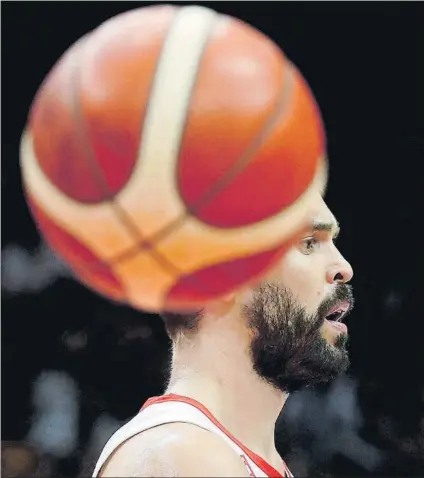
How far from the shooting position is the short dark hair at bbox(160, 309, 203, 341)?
85.7 inches

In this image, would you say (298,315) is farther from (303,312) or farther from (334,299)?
(334,299)

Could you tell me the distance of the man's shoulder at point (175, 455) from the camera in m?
1.81

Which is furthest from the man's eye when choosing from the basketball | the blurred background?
the blurred background

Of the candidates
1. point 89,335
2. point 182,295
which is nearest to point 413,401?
point 89,335

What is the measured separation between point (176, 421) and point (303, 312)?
0.44m

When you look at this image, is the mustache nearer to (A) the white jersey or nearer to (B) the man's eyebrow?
(B) the man's eyebrow

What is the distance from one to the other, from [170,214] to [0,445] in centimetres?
366

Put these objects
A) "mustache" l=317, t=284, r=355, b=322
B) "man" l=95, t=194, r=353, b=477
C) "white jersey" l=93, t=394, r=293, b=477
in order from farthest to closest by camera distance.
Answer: "mustache" l=317, t=284, r=355, b=322 → "man" l=95, t=194, r=353, b=477 → "white jersey" l=93, t=394, r=293, b=477

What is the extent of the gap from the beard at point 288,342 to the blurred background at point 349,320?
2663 millimetres

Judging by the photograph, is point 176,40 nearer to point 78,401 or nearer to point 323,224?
point 323,224

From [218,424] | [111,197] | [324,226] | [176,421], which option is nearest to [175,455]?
[176,421]

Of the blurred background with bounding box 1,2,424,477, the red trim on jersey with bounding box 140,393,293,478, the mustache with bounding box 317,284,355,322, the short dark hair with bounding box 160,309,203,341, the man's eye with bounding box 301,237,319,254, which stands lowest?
the blurred background with bounding box 1,2,424,477

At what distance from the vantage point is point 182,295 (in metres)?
1.63

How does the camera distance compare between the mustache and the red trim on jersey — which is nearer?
the red trim on jersey
